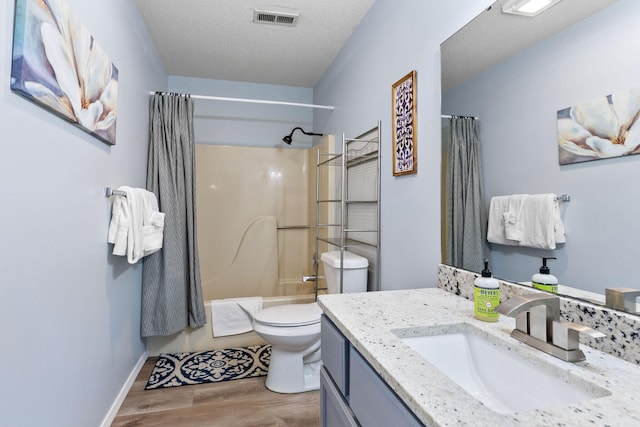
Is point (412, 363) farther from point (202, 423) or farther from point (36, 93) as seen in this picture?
point (202, 423)

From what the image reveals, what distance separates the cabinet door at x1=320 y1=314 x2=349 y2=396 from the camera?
908 millimetres

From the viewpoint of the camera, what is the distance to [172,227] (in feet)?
7.57

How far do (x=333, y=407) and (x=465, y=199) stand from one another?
88 centimetres

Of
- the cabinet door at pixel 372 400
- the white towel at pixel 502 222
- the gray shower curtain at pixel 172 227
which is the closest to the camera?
the cabinet door at pixel 372 400

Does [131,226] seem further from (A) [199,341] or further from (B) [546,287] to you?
(B) [546,287]

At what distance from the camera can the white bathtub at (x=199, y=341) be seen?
237cm

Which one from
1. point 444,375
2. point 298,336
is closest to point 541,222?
point 444,375

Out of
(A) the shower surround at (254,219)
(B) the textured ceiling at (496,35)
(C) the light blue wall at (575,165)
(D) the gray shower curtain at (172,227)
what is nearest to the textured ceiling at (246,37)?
(D) the gray shower curtain at (172,227)

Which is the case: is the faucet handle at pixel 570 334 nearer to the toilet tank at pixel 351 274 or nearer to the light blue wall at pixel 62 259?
the toilet tank at pixel 351 274

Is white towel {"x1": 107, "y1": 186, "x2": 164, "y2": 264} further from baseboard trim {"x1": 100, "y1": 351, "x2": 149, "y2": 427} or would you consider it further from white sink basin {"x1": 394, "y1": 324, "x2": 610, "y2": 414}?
white sink basin {"x1": 394, "y1": 324, "x2": 610, "y2": 414}

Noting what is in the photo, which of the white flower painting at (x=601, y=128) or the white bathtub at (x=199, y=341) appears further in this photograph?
the white bathtub at (x=199, y=341)

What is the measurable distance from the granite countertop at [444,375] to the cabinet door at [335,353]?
0.13ft

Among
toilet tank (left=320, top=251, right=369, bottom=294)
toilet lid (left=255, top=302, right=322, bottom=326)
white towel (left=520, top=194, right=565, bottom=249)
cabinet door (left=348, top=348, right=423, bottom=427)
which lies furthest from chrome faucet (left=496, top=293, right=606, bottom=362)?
toilet lid (left=255, top=302, right=322, bottom=326)

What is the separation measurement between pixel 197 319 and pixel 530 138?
2.36 meters
